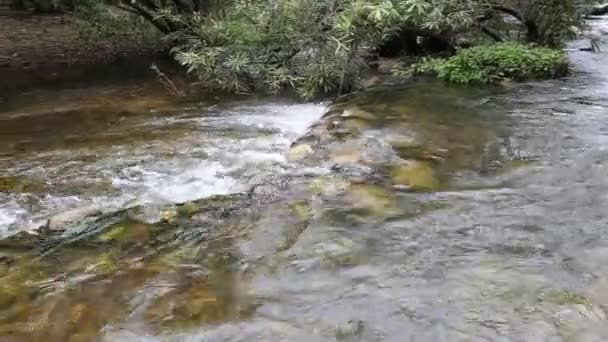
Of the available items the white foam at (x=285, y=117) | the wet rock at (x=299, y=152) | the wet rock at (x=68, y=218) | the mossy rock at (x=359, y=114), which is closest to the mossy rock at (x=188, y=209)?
the wet rock at (x=68, y=218)

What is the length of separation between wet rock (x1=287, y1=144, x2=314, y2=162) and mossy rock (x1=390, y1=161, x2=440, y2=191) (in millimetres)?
957

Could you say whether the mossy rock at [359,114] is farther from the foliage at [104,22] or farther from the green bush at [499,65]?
the foliage at [104,22]

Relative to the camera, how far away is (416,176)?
5.52 m

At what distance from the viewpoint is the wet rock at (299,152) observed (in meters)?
6.25

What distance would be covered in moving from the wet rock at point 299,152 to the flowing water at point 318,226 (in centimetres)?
2

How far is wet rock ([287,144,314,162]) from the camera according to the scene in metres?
6.25

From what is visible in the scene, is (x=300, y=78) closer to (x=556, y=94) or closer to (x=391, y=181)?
(x=556, y=94)

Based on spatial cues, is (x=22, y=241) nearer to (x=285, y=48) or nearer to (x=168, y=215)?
(x=168, y=215)

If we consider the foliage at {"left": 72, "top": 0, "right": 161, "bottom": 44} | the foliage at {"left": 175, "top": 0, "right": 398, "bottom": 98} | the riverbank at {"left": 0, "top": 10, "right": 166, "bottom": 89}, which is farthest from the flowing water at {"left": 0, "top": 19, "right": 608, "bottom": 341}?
the foliage at {"left": 72, "top": 0, "right": 161, "bottom": 44}

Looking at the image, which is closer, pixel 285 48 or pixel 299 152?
pixel 299 152

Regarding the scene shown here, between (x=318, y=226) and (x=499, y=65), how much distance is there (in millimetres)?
5851

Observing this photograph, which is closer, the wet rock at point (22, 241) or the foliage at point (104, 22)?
the wet rock at point (22, 241)

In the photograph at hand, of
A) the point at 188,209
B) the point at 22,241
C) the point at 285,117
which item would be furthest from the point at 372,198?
the point at 285,117

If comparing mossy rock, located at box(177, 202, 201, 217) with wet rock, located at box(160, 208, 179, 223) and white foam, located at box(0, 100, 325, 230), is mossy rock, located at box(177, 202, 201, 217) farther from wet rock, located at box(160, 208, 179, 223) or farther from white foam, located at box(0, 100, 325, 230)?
white foam, located at box(0, 100, 325, 230)
